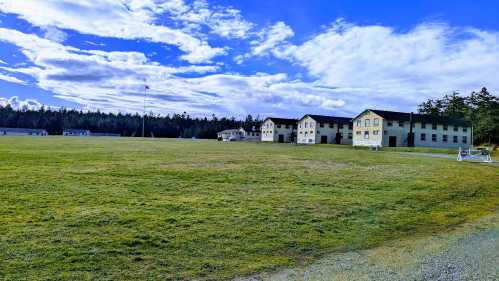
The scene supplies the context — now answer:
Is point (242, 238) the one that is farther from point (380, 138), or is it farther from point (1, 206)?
point (380, 138)

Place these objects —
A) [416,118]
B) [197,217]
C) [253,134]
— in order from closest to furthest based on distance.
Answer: [197,217]
[416,118]
[253,134]

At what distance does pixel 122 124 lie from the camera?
534 ft

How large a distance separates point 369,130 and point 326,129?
53.3 feet

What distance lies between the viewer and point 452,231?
9164 millimetres

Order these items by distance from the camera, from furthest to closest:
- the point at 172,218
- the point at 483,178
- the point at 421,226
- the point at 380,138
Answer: the point at 380,138 < the point at 483,178 < the point at 421,226 < the point at 172,218

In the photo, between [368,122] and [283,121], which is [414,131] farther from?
[283,121]

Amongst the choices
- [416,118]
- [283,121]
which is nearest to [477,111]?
[416,118]

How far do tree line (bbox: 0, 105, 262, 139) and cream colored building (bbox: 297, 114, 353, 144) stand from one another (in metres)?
62.0

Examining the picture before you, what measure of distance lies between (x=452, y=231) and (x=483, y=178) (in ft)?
38.4

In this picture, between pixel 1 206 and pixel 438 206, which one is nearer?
pixel 1 206

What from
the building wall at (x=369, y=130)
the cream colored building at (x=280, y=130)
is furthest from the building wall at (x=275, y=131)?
the building wall at (x=369, y=130)

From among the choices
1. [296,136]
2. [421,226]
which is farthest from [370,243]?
[296,136]

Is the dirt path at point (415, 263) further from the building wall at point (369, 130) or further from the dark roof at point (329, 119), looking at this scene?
the dark roof at point (329, 119)

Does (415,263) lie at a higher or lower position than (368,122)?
lower
